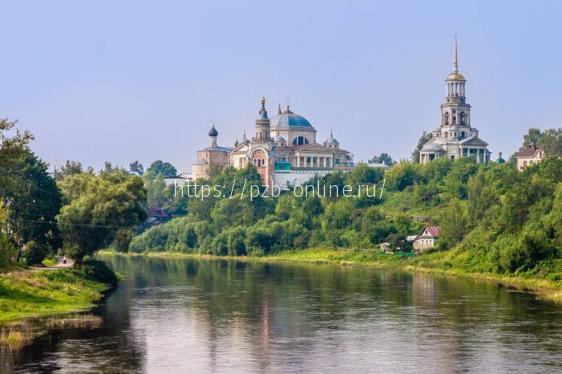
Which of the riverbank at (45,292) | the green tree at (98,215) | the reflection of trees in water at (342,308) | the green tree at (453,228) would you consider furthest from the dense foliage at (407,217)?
the riverbank at (45,292)

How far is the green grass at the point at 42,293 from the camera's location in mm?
52500

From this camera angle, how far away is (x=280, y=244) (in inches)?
4500

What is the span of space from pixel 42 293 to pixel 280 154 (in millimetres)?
98882

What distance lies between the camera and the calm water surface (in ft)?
138

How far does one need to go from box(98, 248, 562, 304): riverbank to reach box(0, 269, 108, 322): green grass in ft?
74.1

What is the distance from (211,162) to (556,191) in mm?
86712

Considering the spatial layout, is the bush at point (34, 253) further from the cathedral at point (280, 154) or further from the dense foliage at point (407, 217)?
the cathedral at point (280, 154)

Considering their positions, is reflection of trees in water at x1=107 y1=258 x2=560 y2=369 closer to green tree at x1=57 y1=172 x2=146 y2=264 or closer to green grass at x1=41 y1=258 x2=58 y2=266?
green tree at x1=57 y1=172 x2=146 y2=264

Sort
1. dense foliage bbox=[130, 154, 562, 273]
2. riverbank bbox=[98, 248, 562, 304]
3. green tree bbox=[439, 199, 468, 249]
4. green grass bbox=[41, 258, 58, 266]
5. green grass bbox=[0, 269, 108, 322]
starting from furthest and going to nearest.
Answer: green tree bbox=[439, 199, 468, 249], dense foliage bbox=[130, 154, 562, 273], green grass bbox=[41, 258, 58, 266], riverbank bbox=[98, 248, 562, 304], green grass bbox=[0, 269, 108, 322]

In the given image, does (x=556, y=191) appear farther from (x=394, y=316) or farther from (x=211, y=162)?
(x=211, y=162)

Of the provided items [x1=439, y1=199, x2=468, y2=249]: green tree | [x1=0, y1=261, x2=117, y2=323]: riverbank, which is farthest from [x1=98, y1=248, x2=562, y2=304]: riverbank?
[x1=0, y1=261, x2=117, y2=323]: riverbank

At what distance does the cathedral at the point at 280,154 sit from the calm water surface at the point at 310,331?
72758 mm

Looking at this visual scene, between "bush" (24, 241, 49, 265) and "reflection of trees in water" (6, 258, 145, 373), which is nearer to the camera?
"reflection of trees in water" (6, 258, 145, 373)

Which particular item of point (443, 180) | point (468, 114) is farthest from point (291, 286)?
point (468, 114)
